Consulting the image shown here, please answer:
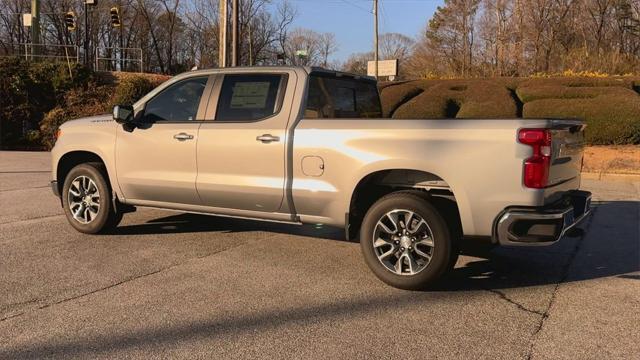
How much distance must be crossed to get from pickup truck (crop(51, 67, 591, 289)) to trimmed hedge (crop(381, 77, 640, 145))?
37.8 feet

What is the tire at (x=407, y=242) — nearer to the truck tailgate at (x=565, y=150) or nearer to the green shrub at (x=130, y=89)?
the truck tailgate at (x=565, y=150)

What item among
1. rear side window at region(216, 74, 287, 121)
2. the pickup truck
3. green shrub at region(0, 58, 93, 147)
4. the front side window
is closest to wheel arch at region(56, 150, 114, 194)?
the pickup truck

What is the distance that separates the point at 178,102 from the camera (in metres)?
6.18

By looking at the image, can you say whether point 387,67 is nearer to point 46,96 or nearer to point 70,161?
point 46,96

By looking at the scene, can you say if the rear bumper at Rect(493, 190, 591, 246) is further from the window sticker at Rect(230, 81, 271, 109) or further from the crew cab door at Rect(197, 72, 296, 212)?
the window sticker at Rect(230, 81, 271, 109)

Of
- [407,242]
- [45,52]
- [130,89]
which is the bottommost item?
[407,242]

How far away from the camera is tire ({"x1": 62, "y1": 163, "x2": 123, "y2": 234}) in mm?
6531

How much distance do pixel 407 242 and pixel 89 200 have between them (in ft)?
12.8

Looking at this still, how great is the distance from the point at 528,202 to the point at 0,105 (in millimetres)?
21524

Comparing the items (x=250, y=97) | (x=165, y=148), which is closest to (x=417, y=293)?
(x=250, y=97)

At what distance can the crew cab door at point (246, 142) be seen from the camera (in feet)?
17.8

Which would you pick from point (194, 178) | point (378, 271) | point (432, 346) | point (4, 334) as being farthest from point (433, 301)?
point (4, 334)

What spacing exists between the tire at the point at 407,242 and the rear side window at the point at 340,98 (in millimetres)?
1220

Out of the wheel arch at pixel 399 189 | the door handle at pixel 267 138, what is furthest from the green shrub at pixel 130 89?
the wheel arch at pixel 399 189
